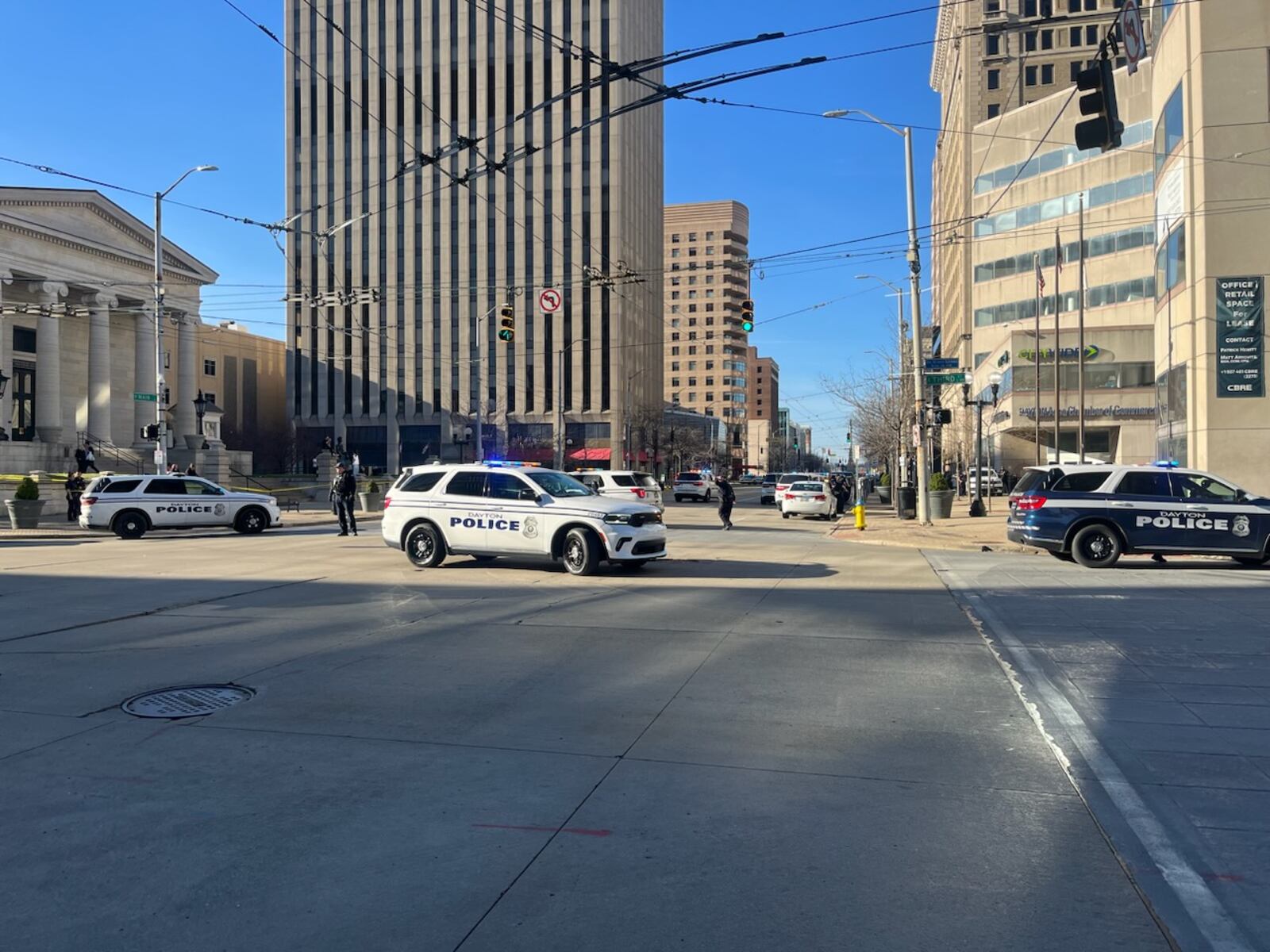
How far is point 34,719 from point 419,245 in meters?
82.0

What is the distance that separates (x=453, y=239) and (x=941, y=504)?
6005cm

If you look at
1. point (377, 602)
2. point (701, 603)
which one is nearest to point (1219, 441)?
point (701, 603)

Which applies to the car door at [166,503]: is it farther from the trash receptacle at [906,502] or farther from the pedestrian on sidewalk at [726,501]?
the trash receptacle at [906,502]

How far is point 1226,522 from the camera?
16266mm

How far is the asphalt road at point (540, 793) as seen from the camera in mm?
3680

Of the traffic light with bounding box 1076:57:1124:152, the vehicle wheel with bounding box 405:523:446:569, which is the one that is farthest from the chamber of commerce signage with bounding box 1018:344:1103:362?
the vehicle wheel with bounding box 405:523:446:569

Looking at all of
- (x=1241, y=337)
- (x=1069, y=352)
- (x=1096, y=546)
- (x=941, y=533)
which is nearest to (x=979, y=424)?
(x=1069, y=352)

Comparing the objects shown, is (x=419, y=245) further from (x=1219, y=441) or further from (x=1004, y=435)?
(x=1219, y=441)

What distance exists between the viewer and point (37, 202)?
48.2 metres

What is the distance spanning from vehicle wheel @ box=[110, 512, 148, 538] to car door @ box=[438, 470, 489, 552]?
1326 centimetres

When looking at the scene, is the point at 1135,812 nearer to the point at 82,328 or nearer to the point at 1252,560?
the point at 1252,560

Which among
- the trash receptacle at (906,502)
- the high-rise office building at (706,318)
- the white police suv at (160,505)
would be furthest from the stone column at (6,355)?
the high-rise office building at (706,318)

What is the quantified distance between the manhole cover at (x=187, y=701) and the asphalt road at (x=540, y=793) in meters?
0.18

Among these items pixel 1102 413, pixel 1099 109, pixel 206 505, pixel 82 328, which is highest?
pixel 82 328
